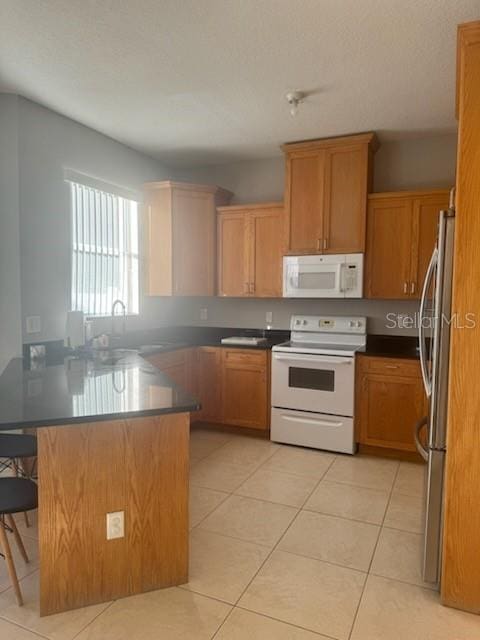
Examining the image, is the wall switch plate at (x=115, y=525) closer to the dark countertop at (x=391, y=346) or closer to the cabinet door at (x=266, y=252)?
the dark countertop at (x=391, y=346)

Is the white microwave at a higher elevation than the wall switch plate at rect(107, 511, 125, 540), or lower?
higher

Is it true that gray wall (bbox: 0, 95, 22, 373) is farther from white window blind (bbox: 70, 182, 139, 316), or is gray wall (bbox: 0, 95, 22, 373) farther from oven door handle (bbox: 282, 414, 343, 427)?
oven door handle (bbox: 282, 414, 343, 427)

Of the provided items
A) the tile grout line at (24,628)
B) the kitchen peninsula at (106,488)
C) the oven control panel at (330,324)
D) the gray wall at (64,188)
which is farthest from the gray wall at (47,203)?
the oven control panel at (330,324)

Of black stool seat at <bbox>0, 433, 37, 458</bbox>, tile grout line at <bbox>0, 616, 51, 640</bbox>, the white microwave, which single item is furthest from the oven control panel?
tile grout line at <bbox>0, 616, 51, 640</bbox>

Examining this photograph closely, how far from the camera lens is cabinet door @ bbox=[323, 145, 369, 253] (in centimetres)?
364

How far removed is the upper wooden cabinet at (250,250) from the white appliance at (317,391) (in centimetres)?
65

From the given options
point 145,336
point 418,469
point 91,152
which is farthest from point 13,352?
point 418,469

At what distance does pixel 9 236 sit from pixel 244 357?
2157 mm

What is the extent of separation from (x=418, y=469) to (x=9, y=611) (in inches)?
112

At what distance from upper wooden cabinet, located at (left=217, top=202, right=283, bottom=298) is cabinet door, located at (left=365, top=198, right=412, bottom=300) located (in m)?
0.84

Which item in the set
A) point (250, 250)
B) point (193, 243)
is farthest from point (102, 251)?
point (250, 250)

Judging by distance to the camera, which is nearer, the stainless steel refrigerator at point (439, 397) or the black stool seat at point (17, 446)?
the stainless steel refrigerator at point (439, 397)

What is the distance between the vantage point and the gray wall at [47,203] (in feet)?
9.82

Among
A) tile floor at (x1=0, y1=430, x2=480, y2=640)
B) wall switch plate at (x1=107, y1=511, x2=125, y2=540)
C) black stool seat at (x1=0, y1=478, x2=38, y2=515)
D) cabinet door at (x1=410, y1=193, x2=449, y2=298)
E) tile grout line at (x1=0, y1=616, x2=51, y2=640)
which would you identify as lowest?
tile floor at (x1=0, y1=430, x2=480, y2=640)
